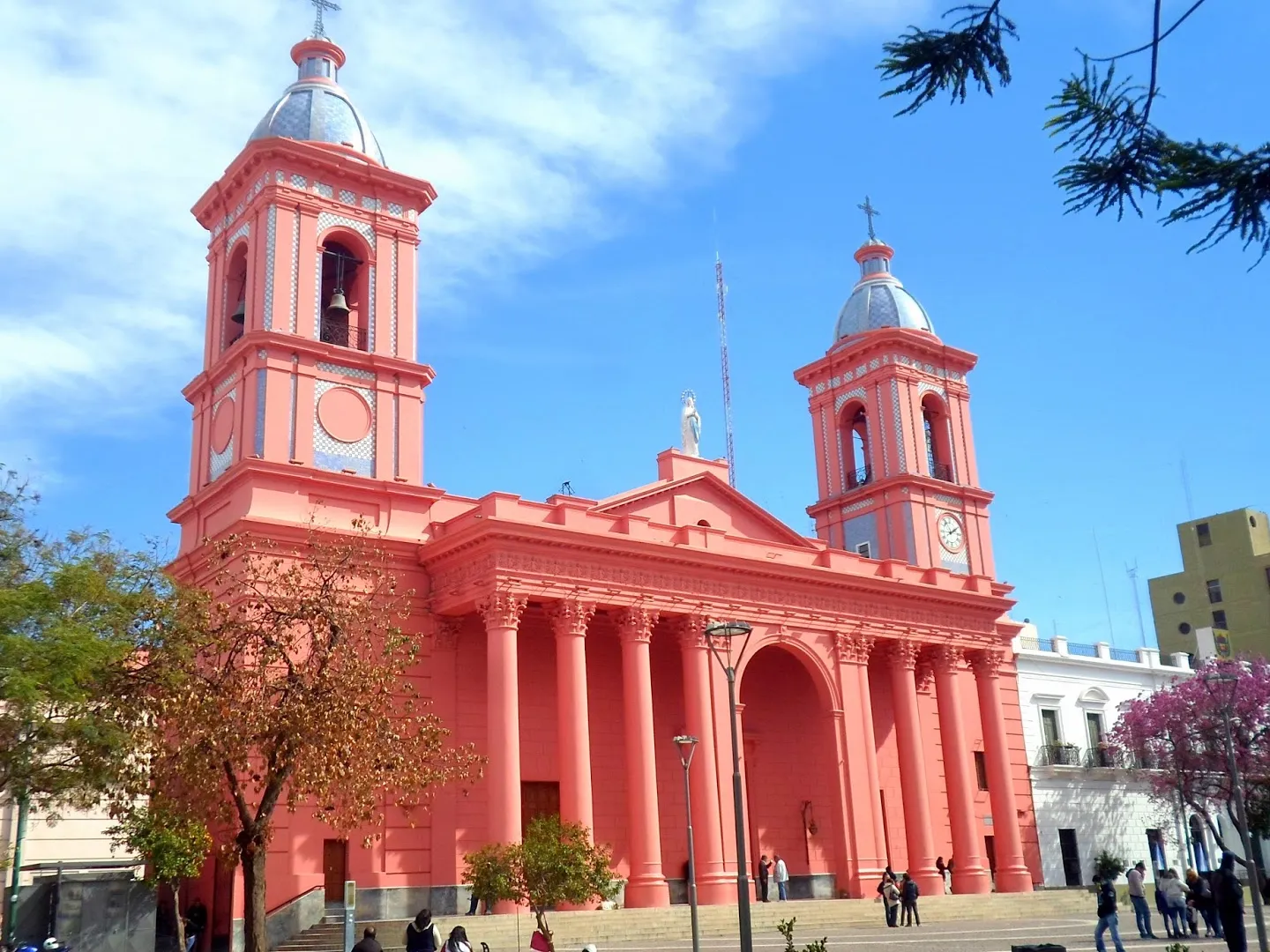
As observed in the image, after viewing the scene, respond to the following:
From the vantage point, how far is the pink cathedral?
26859 mm

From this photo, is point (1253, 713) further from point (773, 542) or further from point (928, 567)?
point (773, 542)

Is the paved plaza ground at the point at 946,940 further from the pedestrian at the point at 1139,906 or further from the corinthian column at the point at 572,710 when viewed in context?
the corinthian column at the point at 572,710

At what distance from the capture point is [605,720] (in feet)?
102

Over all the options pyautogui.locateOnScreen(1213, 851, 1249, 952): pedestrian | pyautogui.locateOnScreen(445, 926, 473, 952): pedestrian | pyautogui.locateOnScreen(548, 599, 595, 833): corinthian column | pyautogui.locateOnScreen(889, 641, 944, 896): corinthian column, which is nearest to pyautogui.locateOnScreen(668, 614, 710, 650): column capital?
pyautogui.locateOnScreen(548, 599, 595, 833): corinthian column

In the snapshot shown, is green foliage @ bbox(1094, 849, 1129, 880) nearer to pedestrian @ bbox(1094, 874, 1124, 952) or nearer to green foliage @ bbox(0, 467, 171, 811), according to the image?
pedestrian @ bbox(1094, 874, 1124, 952)

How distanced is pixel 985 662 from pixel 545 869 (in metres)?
19.1

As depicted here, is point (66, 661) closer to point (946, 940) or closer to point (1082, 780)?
point (946, 940)

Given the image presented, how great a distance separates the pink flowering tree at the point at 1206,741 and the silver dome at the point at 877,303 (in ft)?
45.1

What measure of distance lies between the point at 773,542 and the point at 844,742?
524 centimetres

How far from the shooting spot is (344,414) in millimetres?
28953

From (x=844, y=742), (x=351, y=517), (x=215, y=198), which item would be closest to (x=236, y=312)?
(x=215, y=198)

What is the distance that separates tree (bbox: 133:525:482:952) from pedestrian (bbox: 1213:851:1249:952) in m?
10.8


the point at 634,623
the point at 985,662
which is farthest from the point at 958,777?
the point at 634,623

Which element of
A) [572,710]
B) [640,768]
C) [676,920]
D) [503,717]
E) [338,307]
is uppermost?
[338,307]
